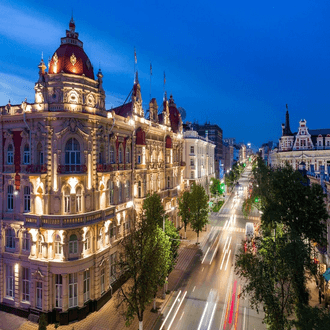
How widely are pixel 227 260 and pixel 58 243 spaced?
26711 millimetres

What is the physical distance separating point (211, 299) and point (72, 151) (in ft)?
77.2

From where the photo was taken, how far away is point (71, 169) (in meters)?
26.3

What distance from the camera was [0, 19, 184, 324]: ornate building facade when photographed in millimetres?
25734

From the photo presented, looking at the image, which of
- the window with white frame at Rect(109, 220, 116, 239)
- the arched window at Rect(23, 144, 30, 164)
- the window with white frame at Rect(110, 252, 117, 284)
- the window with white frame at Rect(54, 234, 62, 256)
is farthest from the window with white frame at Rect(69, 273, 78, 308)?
the arched window at Rect(23, 144, 30, 164)

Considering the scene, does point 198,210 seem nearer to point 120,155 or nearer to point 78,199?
point 120,155

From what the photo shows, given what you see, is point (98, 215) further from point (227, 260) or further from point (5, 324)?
point (227, 260)

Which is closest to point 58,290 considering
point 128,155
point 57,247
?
point 57,247

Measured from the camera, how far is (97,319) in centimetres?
2578

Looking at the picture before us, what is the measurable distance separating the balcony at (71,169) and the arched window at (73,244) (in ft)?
22.8

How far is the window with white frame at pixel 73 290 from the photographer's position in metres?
26.0

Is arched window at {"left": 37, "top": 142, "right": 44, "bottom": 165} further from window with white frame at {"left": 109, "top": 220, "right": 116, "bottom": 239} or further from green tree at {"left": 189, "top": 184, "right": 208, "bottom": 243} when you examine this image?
green tree at {"left": 189, "top": 184, "right": 208, "bottom": 243}

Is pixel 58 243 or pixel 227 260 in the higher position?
pixel 58 243

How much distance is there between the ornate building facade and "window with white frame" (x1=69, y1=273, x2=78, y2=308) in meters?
0.10

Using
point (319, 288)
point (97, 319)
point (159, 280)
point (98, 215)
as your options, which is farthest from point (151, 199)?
point (319, 288)
